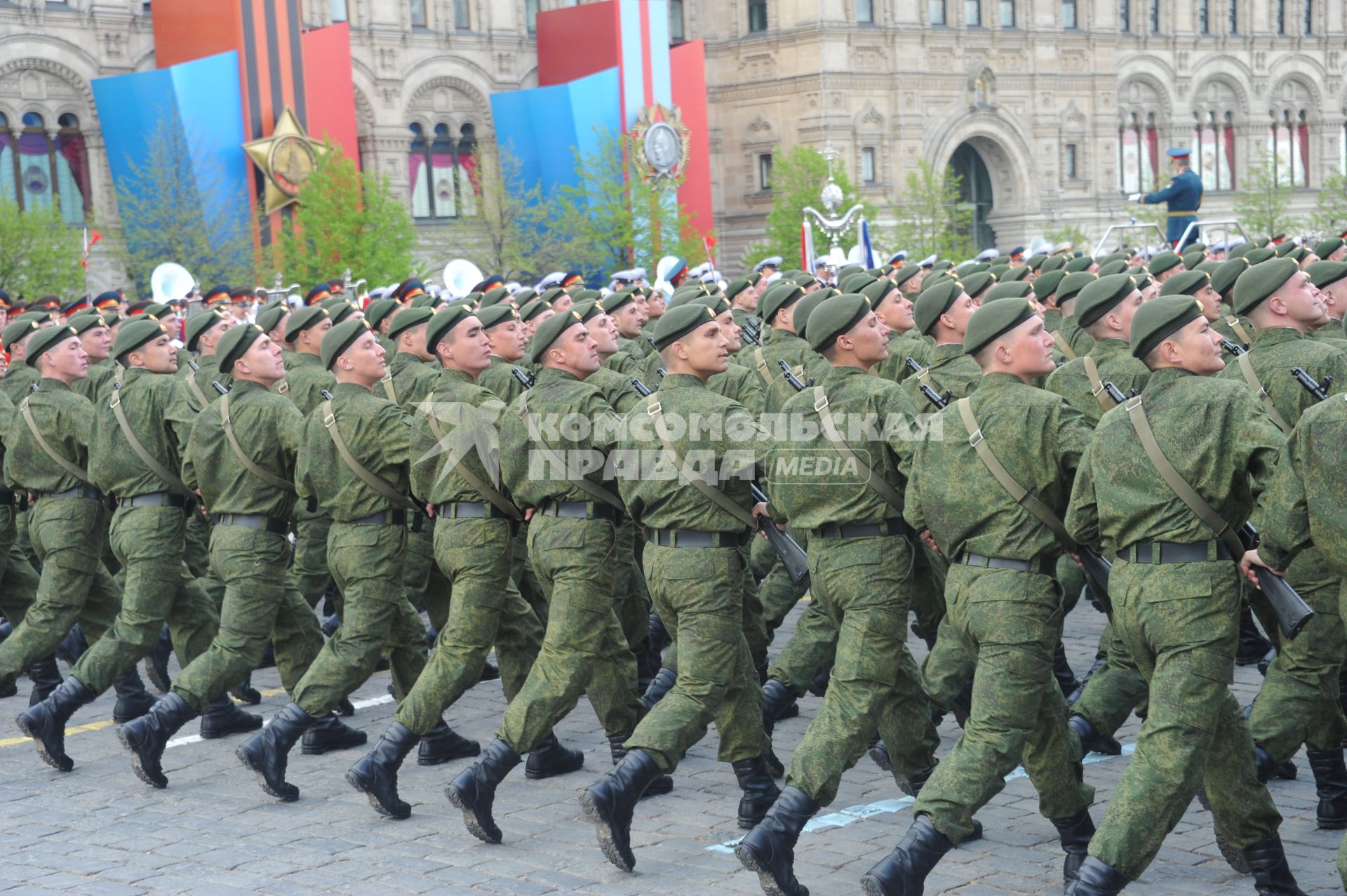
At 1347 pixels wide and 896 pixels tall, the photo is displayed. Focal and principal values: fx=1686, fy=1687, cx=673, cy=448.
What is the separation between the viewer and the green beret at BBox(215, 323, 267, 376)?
856 centimetres

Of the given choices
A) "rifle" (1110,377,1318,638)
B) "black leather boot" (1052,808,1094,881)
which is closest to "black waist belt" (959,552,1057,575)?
"rifle" (1110,377,1318,638)

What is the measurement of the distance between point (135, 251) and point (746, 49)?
804 inches

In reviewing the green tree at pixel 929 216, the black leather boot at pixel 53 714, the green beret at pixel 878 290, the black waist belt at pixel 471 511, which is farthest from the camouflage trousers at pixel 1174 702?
the green tree at pixel 929 216

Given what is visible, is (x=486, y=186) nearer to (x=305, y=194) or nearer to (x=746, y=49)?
(x=305, y=194)

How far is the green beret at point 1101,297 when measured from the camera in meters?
7.16

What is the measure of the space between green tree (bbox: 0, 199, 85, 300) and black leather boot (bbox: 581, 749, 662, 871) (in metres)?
24.0

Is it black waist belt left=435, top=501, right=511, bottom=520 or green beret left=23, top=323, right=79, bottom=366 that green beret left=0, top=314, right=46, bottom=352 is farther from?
black waist belt left=435, top=501, right=511, bottom=520

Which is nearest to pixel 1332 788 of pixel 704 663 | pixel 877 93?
pixel 704 663

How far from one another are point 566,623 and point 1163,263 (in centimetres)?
674

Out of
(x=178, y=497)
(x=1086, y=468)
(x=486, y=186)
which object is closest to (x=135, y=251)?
(x=486, y=186)

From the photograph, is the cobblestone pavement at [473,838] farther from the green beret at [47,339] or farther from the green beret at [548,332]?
the green beret at [47,339]

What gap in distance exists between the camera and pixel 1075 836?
6250mm

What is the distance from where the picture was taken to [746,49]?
4762 cm

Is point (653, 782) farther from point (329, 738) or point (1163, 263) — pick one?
point (1163, 263)
